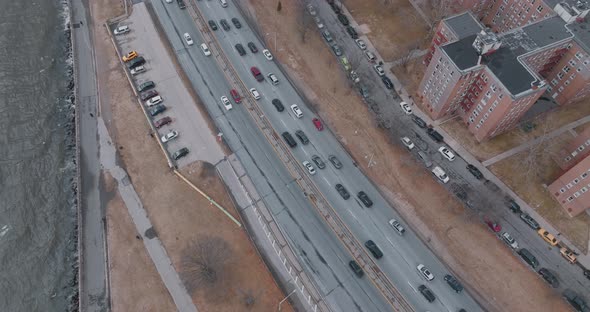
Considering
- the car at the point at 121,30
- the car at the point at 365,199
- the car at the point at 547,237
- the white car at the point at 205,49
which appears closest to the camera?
the car at the point at 547,237

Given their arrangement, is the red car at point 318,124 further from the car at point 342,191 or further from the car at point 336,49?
→ the car at point 336,49

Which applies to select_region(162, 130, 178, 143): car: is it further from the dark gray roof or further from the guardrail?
the dark gray roof

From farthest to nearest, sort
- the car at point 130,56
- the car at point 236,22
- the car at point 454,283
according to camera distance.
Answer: the car at point 236,22 → the car at point 130,56 → the car at point 454,283

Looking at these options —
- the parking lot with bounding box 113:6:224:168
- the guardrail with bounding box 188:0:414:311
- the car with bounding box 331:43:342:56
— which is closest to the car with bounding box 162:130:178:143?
the parking lot with bounding box 113:6:224:168

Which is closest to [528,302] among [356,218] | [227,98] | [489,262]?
[489,262]

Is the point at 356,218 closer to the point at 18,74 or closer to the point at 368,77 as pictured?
the point at 368,77

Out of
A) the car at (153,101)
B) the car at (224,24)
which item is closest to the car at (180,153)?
the car at (153,101)
